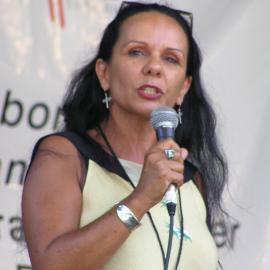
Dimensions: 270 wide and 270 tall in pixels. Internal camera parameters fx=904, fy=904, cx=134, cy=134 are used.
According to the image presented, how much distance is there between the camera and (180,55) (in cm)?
271

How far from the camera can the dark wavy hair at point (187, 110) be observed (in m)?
2.77

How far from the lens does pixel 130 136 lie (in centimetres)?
270

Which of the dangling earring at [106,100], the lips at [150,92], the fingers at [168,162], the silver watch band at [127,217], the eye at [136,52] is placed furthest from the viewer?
the dangling earring at [106,100]

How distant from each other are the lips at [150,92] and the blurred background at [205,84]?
877 mm

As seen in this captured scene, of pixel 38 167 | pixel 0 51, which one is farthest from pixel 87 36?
pixel 38 167

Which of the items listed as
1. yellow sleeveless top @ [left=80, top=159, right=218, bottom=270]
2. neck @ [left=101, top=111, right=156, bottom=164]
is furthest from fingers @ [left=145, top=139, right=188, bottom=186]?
neck @ [left=101, top=111, right=156, bottom=164]

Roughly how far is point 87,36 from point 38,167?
1.16 metres

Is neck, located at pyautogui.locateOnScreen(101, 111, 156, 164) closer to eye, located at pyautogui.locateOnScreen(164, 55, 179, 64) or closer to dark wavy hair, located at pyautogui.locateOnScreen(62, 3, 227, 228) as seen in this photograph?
dark wavy hair, located at pyautogui.locateOnScreen(62, 3, 227, 228)

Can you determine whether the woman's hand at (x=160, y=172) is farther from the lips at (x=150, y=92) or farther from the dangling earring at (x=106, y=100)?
the dangling earring at (x=106, y=100)

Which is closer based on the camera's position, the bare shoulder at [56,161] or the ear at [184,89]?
the bare shoulder at [56,161]

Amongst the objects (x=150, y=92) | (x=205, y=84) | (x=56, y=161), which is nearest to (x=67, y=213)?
(x=56, y=161)

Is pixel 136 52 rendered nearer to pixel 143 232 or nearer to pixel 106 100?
pixel 106 100

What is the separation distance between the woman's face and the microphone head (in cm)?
25

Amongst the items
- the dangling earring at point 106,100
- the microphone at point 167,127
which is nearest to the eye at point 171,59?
the dangling earring at point 106,100
